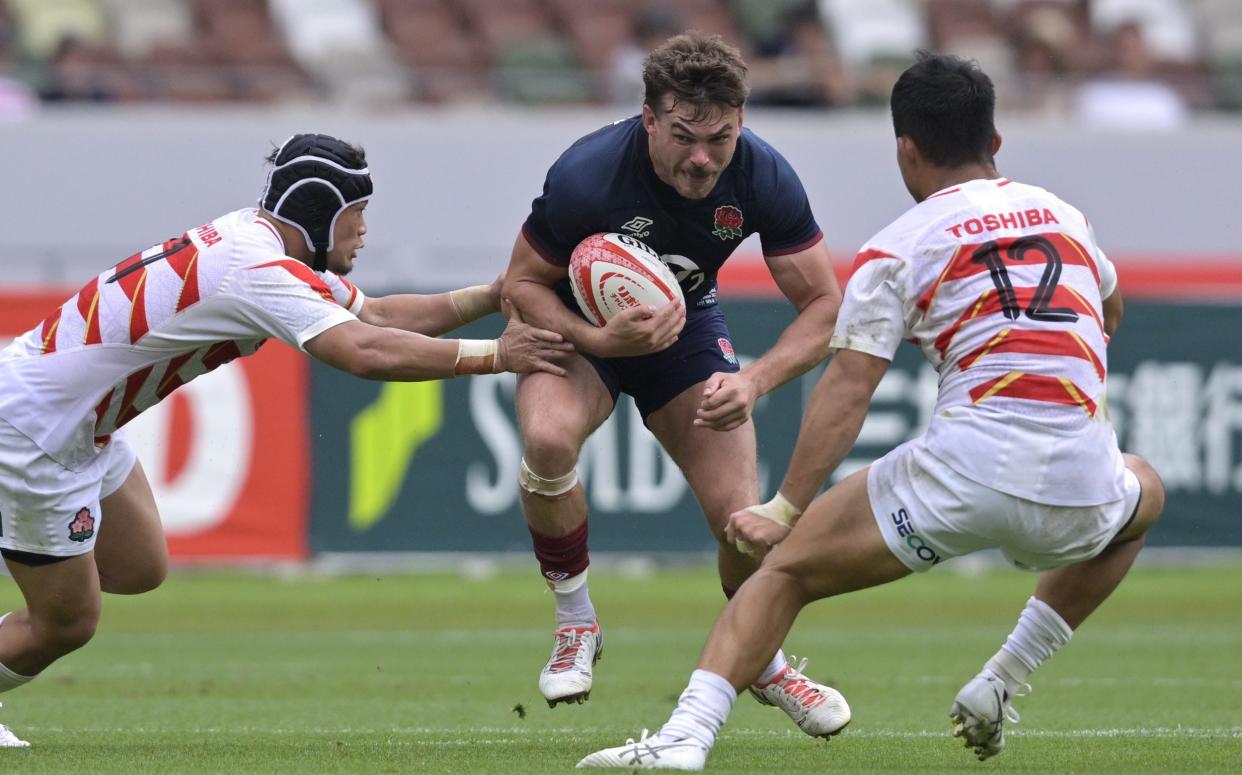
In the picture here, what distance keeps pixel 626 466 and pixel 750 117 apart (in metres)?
5.51

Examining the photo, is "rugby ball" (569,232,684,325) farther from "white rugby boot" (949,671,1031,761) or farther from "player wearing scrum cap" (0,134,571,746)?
"white rugby boot" (949,671,1031,761)

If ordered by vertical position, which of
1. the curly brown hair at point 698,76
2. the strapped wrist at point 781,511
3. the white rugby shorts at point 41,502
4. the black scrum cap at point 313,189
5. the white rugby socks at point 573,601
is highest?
the curly brown hair at point 698,76

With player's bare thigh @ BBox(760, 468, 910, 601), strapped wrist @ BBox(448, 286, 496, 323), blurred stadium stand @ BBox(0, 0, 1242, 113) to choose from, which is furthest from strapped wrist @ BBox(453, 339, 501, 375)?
blurred stadium stand @ BBox(0, 0, 1242, 113)

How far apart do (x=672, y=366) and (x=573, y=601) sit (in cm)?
107

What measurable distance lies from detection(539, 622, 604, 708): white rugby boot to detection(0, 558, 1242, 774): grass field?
0.20 meters

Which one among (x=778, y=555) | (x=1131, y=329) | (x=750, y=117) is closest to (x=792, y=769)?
(x=778, y=555)

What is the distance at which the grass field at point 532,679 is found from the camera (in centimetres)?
739

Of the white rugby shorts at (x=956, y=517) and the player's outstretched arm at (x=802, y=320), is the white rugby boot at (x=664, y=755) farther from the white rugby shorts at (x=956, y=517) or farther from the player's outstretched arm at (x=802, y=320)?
the player's outstretched arm at (x=802, y=320)

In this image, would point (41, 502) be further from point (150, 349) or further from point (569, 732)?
point (569, 732)

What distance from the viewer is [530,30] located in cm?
2236

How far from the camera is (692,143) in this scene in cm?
736

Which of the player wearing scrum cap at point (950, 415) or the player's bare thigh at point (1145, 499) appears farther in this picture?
the player's bare thigh at point (1145, 499)

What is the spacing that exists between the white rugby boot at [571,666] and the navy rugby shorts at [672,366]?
999 mm

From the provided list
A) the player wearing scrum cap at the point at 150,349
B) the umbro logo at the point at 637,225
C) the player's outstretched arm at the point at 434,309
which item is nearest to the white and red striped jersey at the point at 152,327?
the player wearing scrum cap at the point at 150,349
